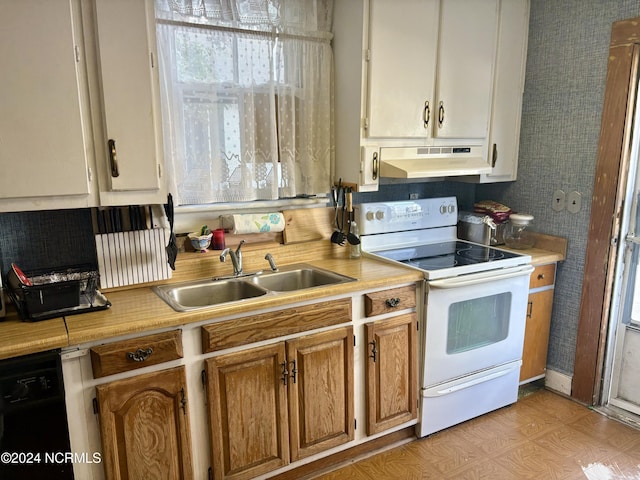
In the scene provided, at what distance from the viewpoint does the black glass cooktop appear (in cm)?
252

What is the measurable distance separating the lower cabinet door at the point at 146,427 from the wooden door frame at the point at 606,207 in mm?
2265

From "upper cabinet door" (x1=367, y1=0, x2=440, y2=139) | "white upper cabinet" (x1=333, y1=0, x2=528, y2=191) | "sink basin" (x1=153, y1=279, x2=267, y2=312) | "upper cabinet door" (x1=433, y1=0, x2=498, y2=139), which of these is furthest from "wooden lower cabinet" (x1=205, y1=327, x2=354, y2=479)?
"upper cabinet door" (x1=433, y1=0, x2=498, y2=139)

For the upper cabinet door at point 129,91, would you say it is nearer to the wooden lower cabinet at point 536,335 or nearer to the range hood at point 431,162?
the range hood at point 431,162

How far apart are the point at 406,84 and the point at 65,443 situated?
2.20 m

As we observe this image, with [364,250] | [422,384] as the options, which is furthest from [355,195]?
[422,384]

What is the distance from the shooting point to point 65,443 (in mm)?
1605

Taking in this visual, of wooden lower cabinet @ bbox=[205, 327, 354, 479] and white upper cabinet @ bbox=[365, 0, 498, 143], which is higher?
white upper cabinet @ bbox=[365, 0, 498, 143]

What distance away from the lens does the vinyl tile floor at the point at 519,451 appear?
2211 mm

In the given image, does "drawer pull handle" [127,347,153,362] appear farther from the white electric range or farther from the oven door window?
the oven door window

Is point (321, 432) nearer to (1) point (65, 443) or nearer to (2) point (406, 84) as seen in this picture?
(1) point (65, 443)

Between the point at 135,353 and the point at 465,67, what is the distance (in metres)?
2.24

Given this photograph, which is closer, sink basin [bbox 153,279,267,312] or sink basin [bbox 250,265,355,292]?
sink basin [bbox 153,279,267,312]

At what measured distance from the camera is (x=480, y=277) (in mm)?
2420

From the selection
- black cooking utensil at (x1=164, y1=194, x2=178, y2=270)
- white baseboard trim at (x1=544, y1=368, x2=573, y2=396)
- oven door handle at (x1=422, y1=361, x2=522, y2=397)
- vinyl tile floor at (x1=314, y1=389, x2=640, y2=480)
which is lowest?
vinyl tile floor at (x1=314, y1=389, x2=640, y2=480)
